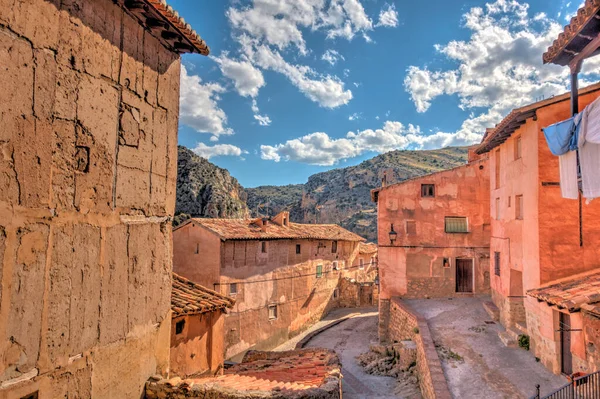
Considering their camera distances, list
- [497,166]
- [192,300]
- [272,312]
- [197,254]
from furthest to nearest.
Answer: [272,312] → [197,254] → [497,166] → [192,300]

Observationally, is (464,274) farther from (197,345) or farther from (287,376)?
(197,345)

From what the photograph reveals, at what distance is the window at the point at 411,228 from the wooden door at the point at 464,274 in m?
2.66

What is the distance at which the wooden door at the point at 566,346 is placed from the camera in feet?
32.4

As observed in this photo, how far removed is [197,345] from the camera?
8.77 m

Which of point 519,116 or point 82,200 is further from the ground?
point 519,116

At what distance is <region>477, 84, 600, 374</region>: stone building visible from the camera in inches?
401

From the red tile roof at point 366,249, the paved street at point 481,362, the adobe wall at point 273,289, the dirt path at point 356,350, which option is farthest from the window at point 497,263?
the red tile roof at point 366,249

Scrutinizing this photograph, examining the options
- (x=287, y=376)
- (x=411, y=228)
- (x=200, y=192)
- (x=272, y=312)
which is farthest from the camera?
(x=200, y=192)

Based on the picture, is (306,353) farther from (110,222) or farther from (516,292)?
(110,222)

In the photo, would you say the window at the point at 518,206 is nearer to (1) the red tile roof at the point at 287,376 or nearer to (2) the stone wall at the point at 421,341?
(2) the stone wall at the point at 421,341

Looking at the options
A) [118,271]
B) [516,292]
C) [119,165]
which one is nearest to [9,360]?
[118,271]

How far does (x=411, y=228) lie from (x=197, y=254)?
1206 centimetres

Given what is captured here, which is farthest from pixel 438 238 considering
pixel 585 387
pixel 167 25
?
pixel 167 25

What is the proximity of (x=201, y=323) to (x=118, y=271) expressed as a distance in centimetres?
468
